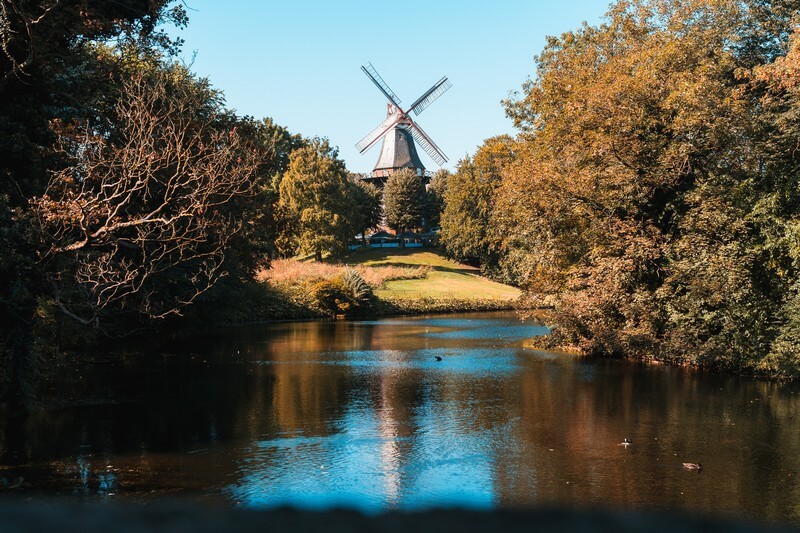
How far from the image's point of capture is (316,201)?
90.6 m

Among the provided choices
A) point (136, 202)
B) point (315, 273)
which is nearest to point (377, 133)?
point (315, 273)

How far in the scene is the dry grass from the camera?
64625 mm

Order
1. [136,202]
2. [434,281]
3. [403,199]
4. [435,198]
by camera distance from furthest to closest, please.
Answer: [435,198]
[403,199]
[434,281]
[136,202]

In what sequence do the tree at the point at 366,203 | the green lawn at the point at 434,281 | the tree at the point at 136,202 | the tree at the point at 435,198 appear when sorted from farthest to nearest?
the tree at the point at 435,198 < the tree at the point at 366,203 < the green lawn at the point at 434,281 < the tree at the point at 136,202

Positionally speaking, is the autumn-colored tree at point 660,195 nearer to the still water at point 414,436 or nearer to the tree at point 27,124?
the still water at point 414,436

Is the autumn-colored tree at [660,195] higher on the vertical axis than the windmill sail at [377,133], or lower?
lower

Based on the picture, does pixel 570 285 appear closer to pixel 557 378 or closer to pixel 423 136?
pixel 557 378

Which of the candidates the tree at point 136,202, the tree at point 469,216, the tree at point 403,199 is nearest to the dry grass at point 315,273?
the tree at point 469,216

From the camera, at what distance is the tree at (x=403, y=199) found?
347 feet

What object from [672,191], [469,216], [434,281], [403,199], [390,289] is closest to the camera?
[672,191]

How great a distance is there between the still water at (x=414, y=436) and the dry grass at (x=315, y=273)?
31.2m

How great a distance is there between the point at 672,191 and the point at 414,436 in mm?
19848

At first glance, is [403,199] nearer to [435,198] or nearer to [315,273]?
[435,198]

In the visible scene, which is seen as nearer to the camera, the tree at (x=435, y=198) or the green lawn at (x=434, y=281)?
the green lawn at (x=434, y=281)
